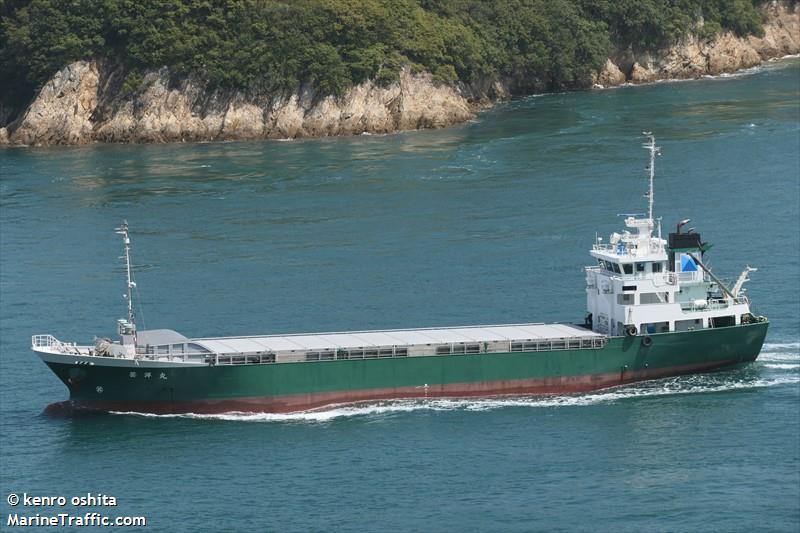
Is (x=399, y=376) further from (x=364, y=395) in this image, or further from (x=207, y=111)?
(x=207, y=111)

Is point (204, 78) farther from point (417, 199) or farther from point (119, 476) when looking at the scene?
point (119, 476)

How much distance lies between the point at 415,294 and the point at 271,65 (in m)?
63.9

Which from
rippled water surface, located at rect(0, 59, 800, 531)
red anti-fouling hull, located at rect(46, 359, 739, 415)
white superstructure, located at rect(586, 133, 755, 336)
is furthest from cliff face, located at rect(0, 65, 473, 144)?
red anti-fouling hull, located at rect(46, 359, 739, 415)

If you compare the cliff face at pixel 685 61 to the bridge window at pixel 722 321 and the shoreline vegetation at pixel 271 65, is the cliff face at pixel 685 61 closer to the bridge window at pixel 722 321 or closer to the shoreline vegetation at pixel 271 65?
the shoreline vegetation at pixel 271 65

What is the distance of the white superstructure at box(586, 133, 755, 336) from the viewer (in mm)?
74250

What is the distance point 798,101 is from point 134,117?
58.1 meters

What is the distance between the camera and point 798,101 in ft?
479

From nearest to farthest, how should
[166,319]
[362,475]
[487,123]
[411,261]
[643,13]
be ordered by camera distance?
[362,475] < [166,319] < [411,261] < [487,123] < [643,13]

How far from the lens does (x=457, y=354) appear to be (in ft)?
236

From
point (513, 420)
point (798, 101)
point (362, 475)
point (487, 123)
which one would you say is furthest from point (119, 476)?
point (798, 101)

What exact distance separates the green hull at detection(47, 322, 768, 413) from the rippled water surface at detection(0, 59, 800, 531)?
93 centimetres

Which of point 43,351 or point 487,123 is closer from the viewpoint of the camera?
point 43,351

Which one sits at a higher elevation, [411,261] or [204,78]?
[204,78]

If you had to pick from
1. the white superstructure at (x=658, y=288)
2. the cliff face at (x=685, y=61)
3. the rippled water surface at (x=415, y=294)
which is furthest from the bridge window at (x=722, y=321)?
the cliff face at (x=685, y=61)
